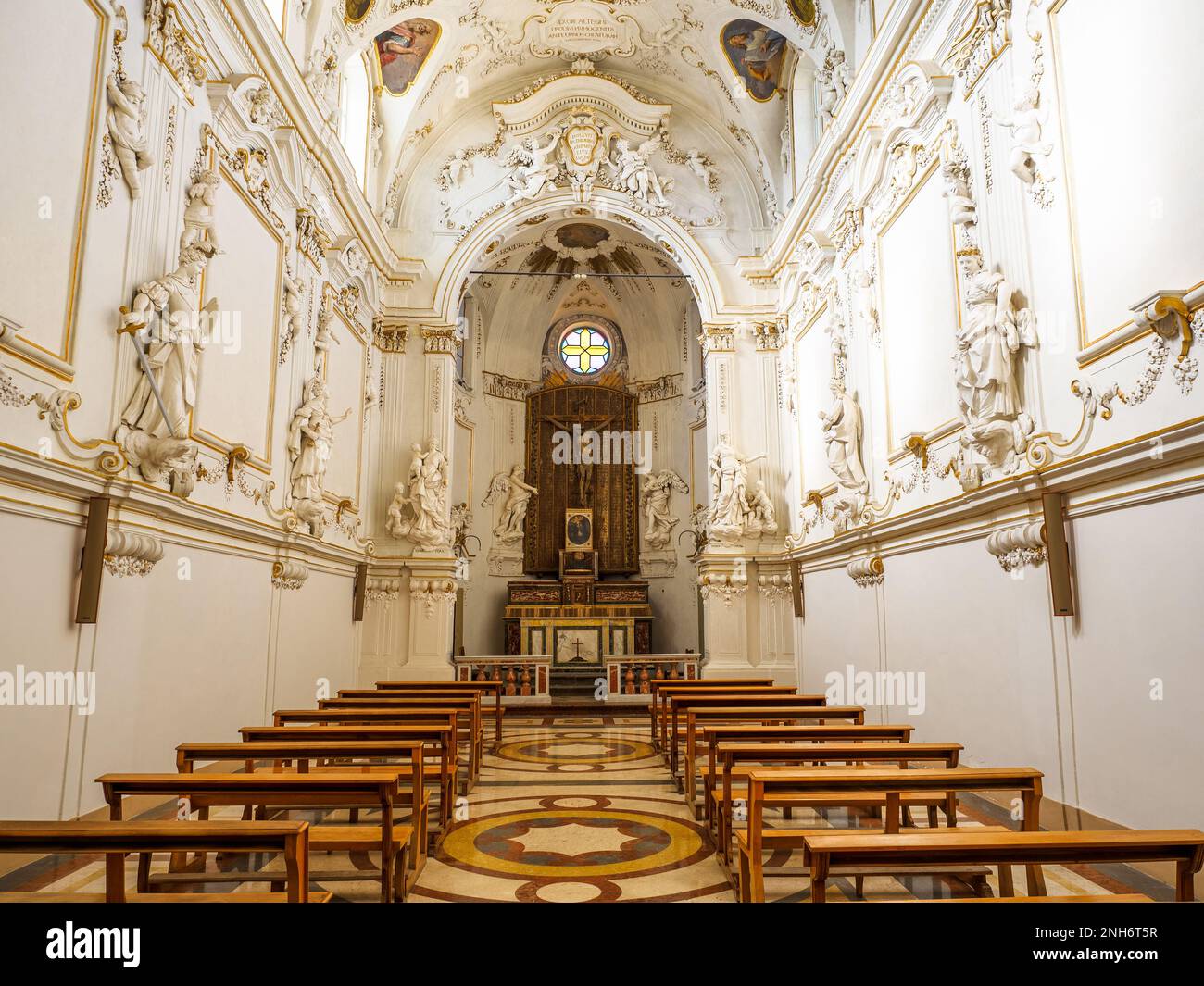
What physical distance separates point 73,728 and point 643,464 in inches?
610

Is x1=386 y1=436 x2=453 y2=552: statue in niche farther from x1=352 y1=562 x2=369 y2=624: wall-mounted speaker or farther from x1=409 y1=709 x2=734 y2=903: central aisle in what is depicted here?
x1=409 y1=709 x2=734 y2=903: central aisle

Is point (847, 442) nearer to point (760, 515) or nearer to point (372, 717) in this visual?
point (760, 515)

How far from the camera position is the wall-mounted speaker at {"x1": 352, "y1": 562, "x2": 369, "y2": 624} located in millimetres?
11797

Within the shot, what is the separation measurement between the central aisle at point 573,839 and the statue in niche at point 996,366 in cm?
343

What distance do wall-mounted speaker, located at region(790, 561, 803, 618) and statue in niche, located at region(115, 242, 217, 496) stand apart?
8.59 m

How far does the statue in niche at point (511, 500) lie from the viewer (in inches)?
751

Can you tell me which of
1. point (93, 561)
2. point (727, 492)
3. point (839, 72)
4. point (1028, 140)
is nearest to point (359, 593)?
point (727, 492)

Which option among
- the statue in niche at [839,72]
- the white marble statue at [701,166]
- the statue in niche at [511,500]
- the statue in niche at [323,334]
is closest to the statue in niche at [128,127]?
the statue in niche at [323,334]

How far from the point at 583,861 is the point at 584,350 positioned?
17228 millimetres

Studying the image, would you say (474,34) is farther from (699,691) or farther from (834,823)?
(834,823)

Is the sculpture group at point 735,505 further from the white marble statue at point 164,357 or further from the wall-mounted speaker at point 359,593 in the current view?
the white marble statue at point 164,357

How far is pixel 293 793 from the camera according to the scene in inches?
142

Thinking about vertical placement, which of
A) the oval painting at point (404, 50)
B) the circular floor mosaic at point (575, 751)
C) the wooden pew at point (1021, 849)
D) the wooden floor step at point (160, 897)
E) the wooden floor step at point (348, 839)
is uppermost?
the oval painting at point (404, 50)
